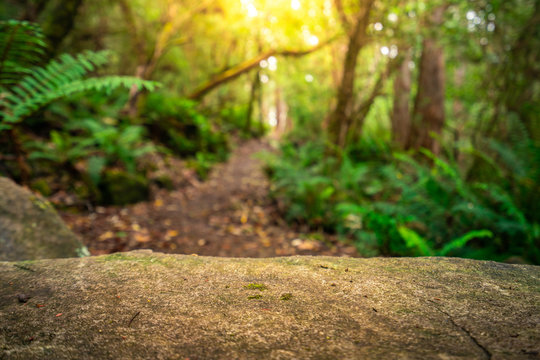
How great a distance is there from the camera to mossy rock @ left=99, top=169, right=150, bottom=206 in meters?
4.23

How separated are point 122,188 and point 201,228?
4.43 feet

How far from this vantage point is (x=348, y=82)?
4719mm

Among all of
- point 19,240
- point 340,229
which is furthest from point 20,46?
point 340,229

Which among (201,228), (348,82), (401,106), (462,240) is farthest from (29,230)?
(401,106)

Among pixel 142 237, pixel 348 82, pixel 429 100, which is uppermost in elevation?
pixel 348 82

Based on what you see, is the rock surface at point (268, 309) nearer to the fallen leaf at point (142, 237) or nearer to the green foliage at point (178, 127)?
the fallen leaf at point (142, 237)

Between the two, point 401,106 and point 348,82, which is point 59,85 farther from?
point 401,106

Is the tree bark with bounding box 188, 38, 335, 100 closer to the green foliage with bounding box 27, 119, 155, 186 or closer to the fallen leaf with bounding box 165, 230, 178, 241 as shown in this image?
the green foliage with bounding box 27, 119, 155, 186

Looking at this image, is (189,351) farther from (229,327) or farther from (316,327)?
(316,327)

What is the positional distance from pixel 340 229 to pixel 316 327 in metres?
3.17

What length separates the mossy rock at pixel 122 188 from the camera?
4.23 m

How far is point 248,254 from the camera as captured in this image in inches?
130

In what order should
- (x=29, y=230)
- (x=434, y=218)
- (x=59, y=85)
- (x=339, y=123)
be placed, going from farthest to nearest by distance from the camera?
(x=339, y=123), (x=434, y=218), (x=59, y=85), (x=29, y=230)

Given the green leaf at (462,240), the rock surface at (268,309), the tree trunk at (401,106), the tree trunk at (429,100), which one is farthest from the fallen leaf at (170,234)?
the tree trunk at (401,106)
